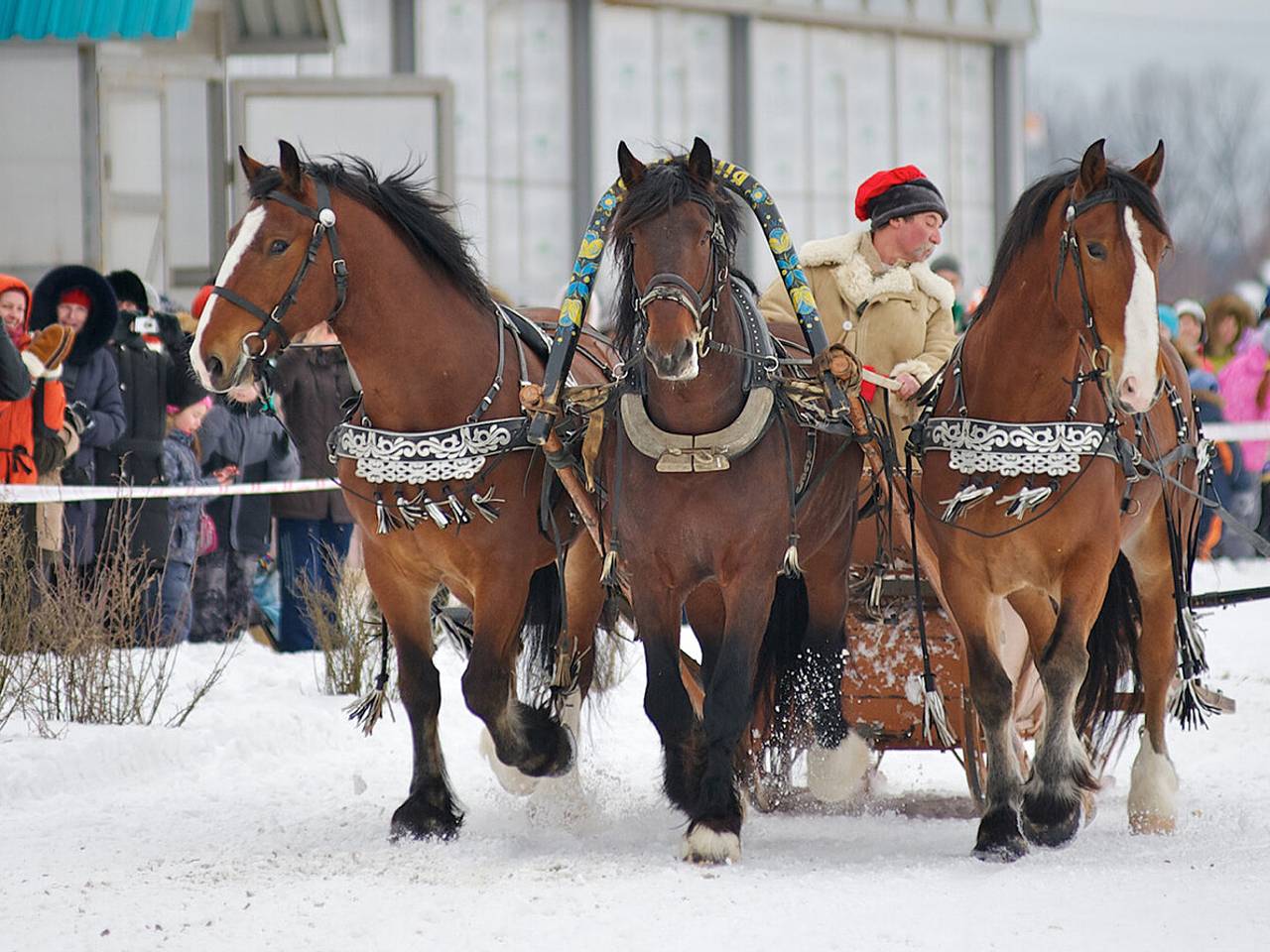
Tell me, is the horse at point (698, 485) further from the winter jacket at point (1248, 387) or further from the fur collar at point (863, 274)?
the winter jacket at point (1248, 387)

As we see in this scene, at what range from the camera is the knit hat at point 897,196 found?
7070 mm

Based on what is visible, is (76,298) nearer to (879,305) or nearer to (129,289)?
(129,289)

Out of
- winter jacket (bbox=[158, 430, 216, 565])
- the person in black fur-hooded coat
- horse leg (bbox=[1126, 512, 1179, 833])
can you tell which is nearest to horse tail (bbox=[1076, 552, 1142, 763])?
horse leg (bbox=[1126, 512, 1179, 833])

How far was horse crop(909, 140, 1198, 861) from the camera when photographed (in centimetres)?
584

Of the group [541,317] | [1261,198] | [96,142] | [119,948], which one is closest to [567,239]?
A: [96,142]

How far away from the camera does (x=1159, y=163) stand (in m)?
6.03

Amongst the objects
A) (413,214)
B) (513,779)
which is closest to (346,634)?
(513,779)

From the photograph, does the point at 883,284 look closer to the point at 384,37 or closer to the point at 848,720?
the point at 848,720

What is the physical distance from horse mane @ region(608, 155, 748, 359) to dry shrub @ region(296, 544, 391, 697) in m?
3.44

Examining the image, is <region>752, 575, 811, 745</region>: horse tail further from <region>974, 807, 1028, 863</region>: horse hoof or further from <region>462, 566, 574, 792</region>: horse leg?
<region>974, 807, 1028, 863</region>: horse hoof

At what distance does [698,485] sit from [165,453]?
5044 mm

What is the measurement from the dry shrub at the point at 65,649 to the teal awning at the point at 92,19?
5.35 metres

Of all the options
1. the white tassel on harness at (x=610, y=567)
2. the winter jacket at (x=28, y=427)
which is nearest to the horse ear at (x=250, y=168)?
the white tassel on harness at (x=610, y=567)

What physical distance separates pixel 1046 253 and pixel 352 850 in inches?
114
